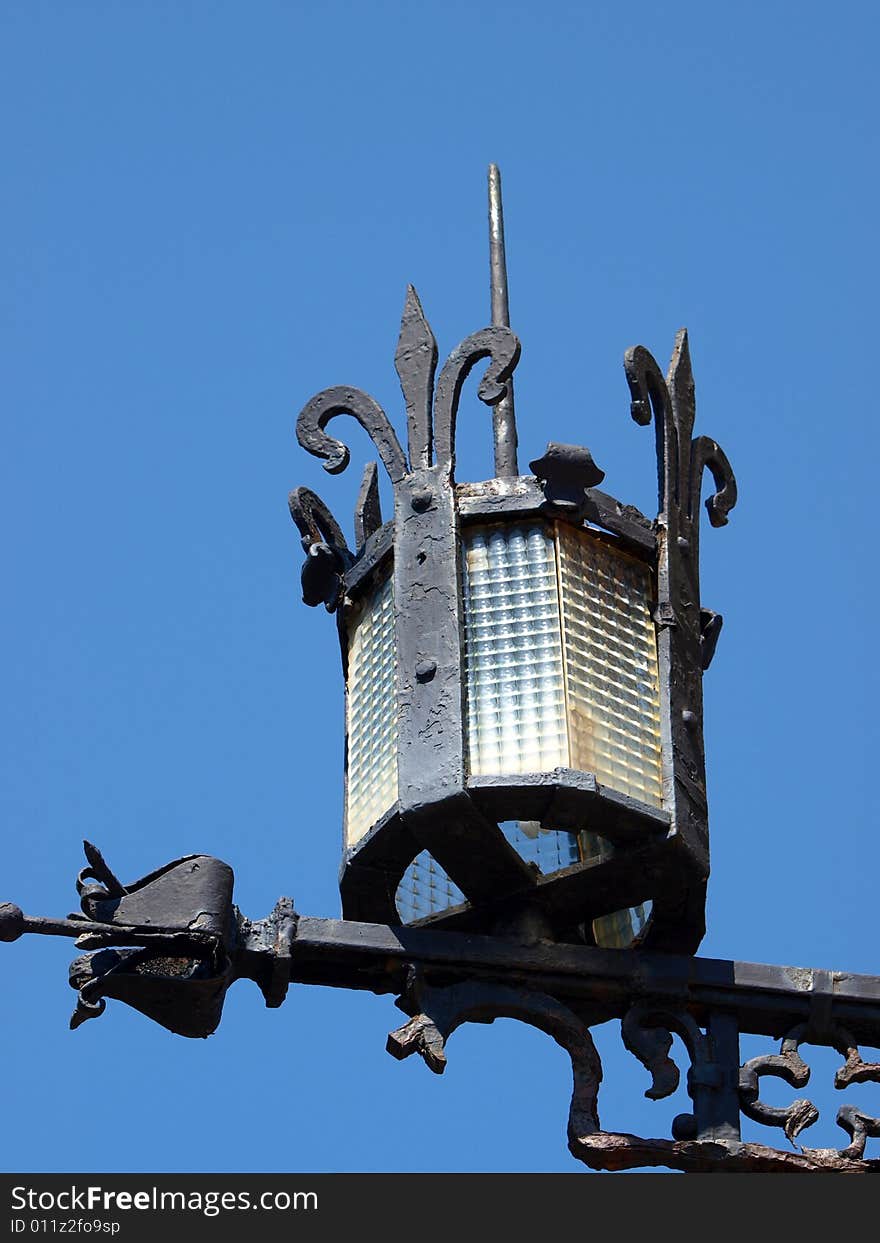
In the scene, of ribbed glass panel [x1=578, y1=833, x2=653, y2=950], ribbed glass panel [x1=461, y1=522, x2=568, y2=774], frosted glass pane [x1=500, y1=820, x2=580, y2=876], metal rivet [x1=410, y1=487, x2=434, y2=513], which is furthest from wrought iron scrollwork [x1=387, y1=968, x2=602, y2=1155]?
metal rivet [x1=410, y1=487, x2=434, y2=513]

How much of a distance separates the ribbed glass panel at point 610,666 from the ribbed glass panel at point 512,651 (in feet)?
0.17

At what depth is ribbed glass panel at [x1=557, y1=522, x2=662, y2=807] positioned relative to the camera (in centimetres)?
1248

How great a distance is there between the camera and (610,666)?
12.8 metres

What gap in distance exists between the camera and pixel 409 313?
1328 centimetres

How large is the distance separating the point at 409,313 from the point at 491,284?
89 centimetres

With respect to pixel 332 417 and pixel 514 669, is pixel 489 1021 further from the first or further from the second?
pixel 332 417

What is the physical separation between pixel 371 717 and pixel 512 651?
0.56m

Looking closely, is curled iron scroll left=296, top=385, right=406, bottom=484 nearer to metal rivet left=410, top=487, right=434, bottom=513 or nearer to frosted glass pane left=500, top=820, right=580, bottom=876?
metal rivet left=410, top=487, right=434, bottom=513

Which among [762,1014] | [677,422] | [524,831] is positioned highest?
[677,422]

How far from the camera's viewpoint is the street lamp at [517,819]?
1220 cm

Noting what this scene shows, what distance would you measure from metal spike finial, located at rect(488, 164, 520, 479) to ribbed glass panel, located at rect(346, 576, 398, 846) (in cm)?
62
